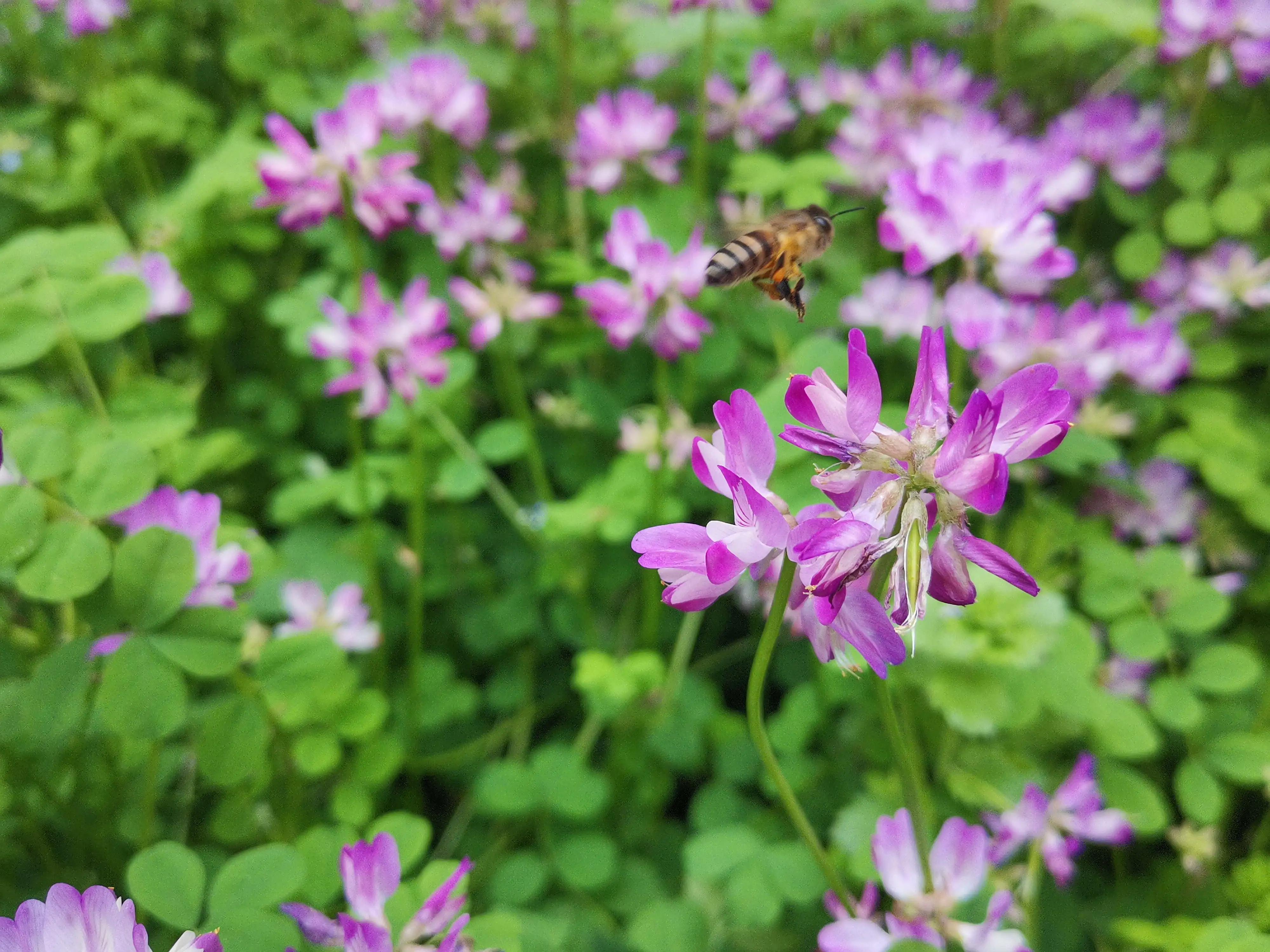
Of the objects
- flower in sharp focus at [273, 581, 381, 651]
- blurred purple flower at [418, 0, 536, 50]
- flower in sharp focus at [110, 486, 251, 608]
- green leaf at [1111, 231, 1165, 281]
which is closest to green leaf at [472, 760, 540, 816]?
flower in sharp focus at [273, 581, 381, 651]

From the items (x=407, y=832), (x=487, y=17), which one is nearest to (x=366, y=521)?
(x=407, y=832)

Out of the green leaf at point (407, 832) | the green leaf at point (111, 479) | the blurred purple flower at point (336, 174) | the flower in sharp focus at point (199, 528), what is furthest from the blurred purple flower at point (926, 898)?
the blurred purple flower at point (336, 174)

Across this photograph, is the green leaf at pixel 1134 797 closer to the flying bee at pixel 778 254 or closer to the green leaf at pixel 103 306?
the flying bee at pixel 778 254

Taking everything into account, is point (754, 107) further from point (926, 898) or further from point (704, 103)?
point (926, 898)

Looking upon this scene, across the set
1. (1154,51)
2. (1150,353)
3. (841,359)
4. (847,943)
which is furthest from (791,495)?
(1154,51)

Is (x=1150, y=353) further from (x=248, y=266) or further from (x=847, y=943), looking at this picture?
(x=248, y=266)

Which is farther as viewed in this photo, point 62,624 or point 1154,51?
point 1154,51
